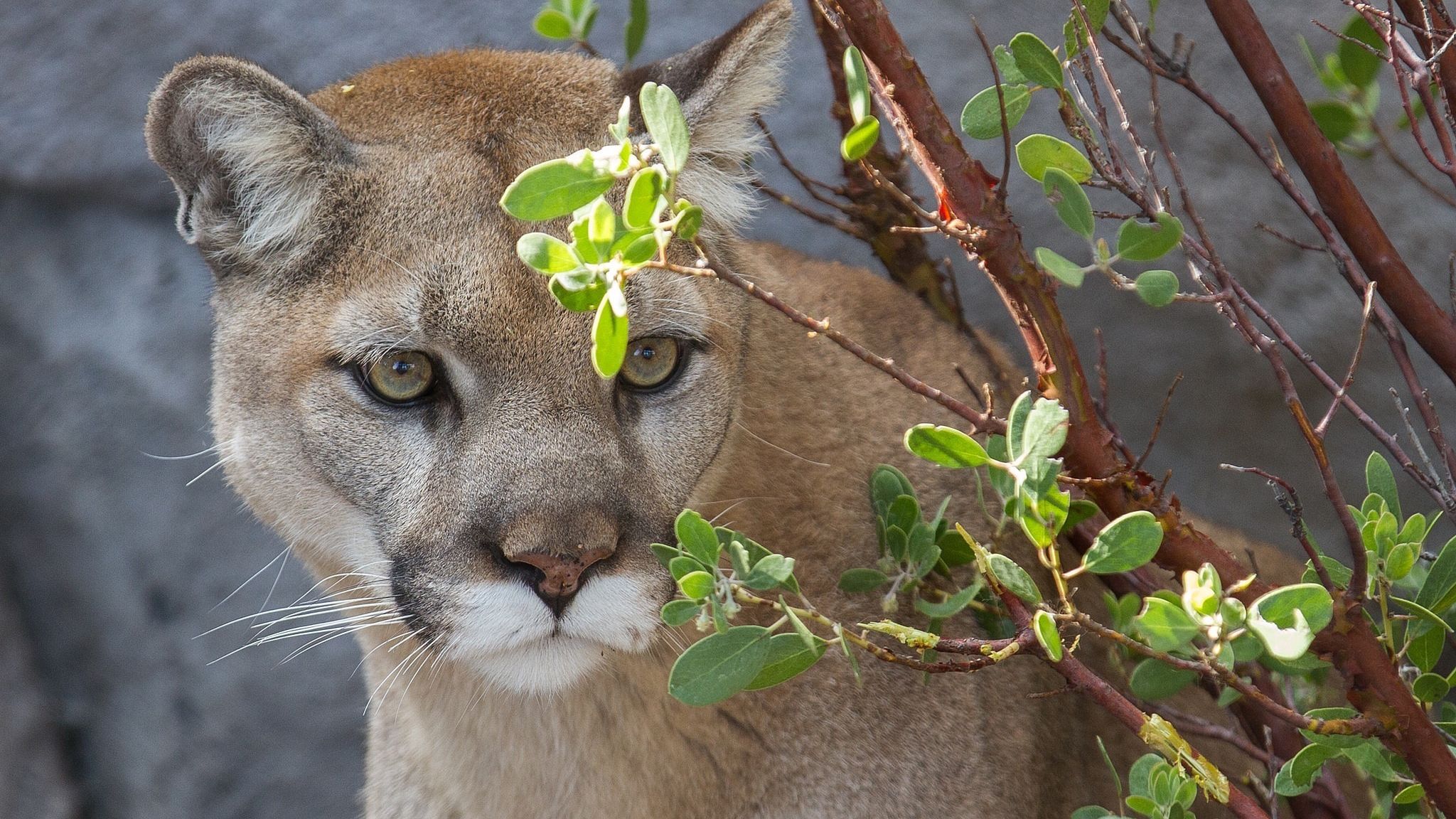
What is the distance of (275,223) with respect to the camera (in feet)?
7.68

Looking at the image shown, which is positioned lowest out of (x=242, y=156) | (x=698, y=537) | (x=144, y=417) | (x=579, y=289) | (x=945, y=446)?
(x=144, y=417)

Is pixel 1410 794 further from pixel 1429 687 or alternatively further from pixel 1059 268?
pixel 1059 268

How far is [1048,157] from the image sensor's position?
6.40 ft

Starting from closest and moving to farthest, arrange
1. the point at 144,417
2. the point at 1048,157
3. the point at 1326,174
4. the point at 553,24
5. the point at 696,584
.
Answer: the point at 696,584, the point at 1048,157, the point at 1326,174, the point at 553,24, the point at 144,417

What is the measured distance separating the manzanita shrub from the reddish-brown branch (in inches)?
10.8

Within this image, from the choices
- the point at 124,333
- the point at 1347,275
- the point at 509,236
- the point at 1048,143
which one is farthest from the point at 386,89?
the point at 124,333

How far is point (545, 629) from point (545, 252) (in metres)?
0.78

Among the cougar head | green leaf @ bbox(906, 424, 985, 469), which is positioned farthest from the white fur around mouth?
green leaf @ bbox(906, 424, 985, 469)

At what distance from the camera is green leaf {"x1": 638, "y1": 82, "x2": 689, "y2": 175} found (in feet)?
4.93

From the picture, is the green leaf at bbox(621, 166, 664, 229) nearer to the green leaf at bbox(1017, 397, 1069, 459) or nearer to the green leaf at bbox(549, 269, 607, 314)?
the green leaf at bbox(549, 269, 607, 314)

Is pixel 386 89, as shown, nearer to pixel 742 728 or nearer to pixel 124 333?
pixel 742 728

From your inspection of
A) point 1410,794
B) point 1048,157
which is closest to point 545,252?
point 1048,157

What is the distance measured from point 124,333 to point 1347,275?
13.8 ft

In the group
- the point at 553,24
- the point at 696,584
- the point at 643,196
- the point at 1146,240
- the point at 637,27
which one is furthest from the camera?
the point at 637,27
